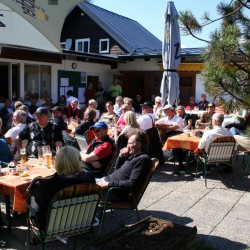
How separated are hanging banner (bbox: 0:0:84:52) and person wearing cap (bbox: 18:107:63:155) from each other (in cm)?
237

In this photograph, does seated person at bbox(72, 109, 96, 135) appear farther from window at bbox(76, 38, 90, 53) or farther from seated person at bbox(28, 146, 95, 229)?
window at bbox(76, 38, 90, 53)

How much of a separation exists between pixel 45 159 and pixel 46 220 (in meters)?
1.50

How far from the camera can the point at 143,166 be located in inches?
158

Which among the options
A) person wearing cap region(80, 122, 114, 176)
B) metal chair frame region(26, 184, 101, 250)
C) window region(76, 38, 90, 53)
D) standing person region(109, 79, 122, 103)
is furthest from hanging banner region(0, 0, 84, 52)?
window region(76, 38, 90, 53)

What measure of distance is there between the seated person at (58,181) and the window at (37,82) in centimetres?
1030

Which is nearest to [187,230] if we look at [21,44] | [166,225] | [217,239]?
[166,225]

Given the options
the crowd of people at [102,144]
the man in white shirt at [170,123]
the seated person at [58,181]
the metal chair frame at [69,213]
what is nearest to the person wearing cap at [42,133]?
the crowd of people at [102,144]

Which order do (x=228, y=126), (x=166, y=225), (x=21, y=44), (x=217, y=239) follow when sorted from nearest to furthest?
(x=21, y=44) < (x=166, y=225) < (x=217, y=239) < (x=228, y=126)

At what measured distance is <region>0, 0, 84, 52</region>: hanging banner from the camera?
2.73 m

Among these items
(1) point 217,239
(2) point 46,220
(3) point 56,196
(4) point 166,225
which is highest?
(3) point 56,196

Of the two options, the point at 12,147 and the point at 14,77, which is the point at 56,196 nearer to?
the point at 12,147

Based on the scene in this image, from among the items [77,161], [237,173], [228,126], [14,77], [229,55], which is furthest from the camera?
[14,77]

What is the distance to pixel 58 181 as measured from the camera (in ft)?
10.6

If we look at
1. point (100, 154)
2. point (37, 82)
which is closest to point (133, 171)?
point (100, 154)
